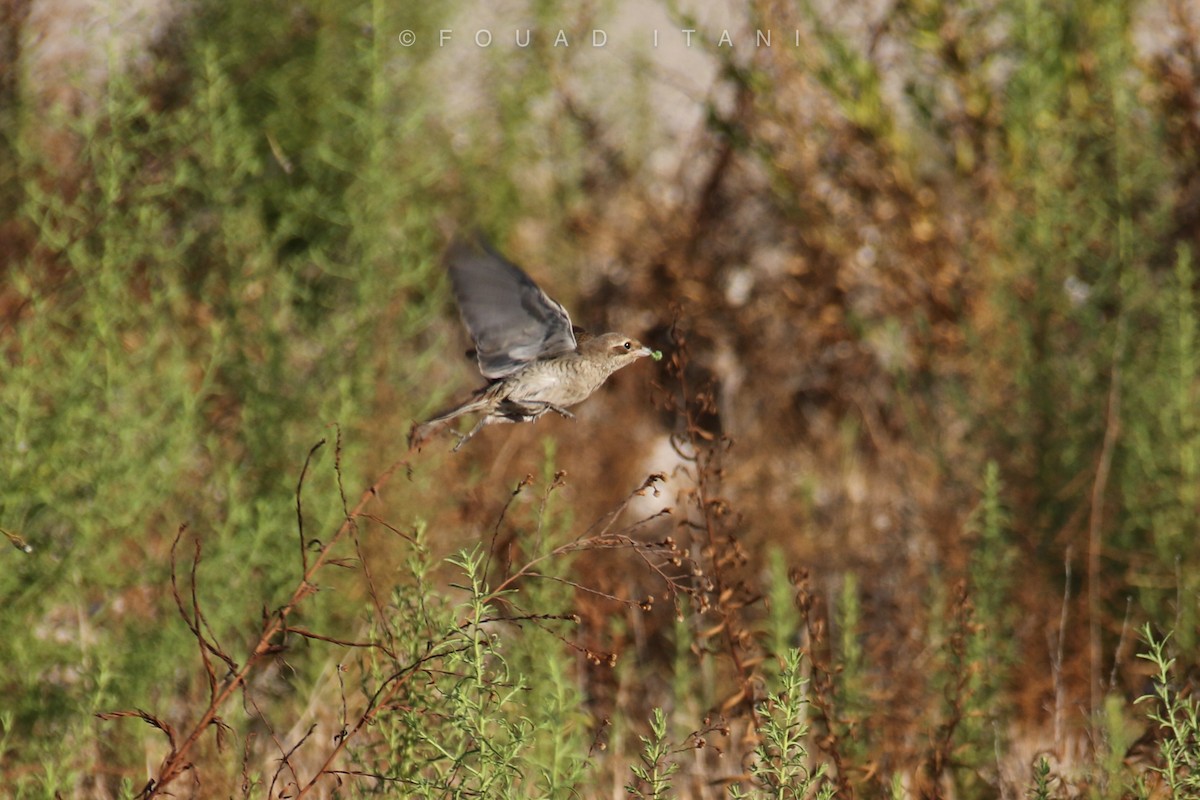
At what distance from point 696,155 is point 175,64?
8.60 ft

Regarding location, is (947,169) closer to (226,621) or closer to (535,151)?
(535,151)

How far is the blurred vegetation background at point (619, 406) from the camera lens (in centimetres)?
330

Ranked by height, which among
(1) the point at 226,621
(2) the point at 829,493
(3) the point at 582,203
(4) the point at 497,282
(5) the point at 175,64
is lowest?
(2) the point at 829,493

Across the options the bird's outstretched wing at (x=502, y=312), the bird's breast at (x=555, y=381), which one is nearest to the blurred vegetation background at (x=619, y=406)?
the bird's breast at (x=555, y=381)

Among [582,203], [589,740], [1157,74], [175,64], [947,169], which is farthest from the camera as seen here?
[582,203]

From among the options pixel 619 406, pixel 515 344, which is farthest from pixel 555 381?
pixel 619 406

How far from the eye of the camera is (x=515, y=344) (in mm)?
3617

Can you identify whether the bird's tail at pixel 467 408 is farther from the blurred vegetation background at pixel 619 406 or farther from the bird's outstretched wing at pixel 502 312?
the blurred vegetation background at pixel 619 406

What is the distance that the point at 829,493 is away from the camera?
22.2 ft

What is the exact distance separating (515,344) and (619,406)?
3.31m

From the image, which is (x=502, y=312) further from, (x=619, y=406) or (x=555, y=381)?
(x=619, y=406)

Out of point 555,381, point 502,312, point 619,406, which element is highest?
point 502,312

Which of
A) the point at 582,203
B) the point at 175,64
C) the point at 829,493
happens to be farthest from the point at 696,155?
the point at 175,64

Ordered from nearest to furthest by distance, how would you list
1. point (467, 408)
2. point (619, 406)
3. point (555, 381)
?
point (467, 408)
point (555, 381)
point (619, 406)
